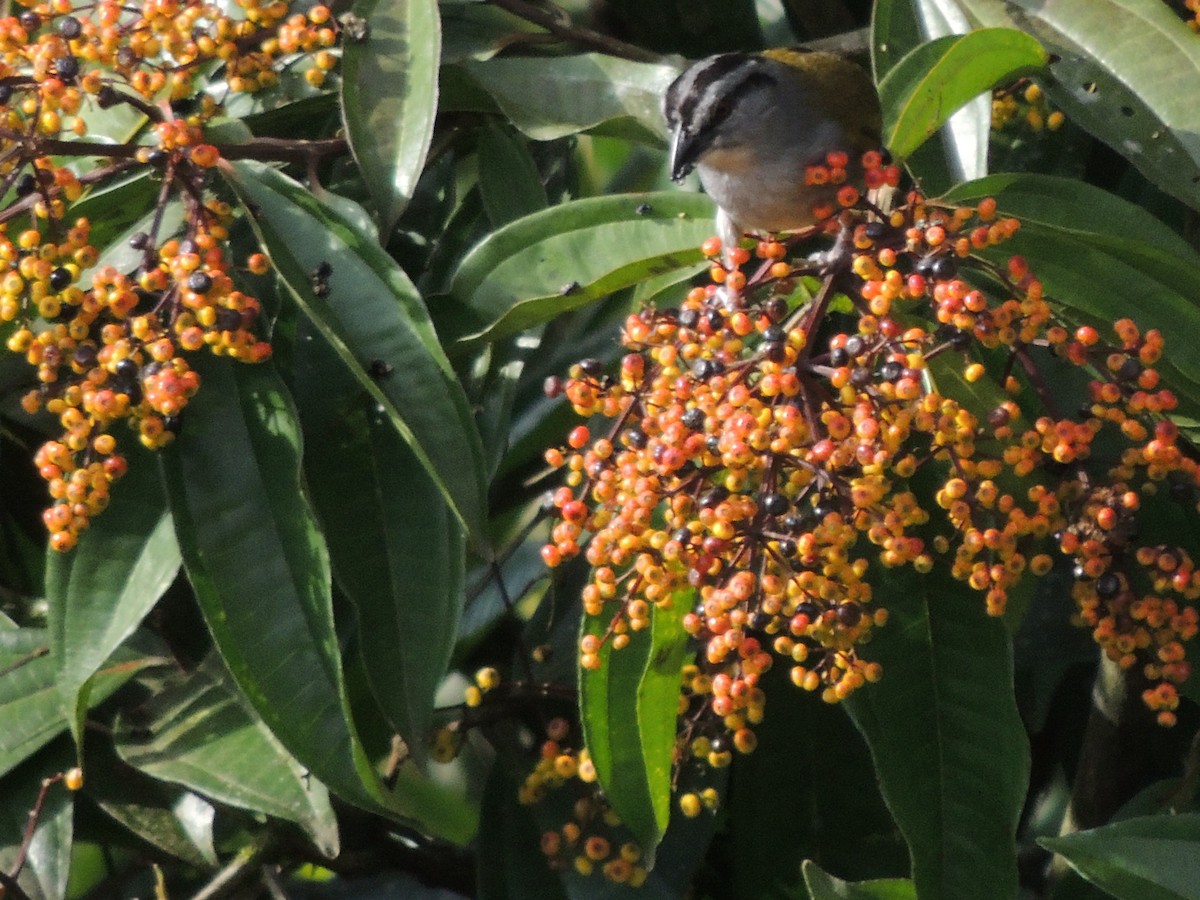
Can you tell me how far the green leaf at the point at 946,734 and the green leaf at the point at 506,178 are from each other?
654 mm

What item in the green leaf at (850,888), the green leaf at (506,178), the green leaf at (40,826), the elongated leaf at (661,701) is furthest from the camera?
the green leaf at (506,178)

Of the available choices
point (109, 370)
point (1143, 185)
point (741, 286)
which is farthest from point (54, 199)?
point (1143, 185)

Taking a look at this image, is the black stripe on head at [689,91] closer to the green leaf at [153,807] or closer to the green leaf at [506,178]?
the green leaf at [506,178]

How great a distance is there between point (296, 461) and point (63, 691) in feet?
1.04

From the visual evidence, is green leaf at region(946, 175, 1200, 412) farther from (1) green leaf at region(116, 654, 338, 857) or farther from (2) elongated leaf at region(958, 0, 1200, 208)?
(1) green leaf at region(116, 654, 338, 857)

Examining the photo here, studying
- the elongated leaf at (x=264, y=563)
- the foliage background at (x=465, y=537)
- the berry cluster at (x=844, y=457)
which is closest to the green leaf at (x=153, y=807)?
the foliage background at (x=465, y=537)

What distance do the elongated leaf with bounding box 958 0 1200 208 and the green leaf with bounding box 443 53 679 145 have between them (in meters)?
0.42

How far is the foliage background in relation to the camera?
151 cm

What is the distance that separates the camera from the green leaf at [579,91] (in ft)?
5.98

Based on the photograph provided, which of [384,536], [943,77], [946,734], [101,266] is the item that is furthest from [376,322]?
[946,734]

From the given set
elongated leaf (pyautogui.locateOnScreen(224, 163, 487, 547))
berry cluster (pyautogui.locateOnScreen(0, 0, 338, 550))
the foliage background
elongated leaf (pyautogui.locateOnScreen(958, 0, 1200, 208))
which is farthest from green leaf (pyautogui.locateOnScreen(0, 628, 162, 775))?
elongated leaf (pyautogui.locateOnScreen(958, 0, 1200, 208))

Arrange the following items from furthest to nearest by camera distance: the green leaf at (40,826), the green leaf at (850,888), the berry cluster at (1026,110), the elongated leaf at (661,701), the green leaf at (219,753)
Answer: the berry cluster at (1026,110)
the green leaf at (40,826)
the green leaf at (219,753)
the elongated leaf at (661,701)
the green leaf at (850,888)

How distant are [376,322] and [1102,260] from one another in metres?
0.71

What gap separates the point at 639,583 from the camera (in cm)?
143
